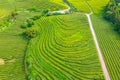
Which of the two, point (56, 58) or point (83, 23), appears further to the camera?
point (83, 23)

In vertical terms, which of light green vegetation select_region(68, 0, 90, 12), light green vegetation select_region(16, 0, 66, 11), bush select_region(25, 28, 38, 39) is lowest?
bush select_region(25, 28, 38, 39)

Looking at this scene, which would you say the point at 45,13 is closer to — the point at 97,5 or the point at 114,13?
the point at 97,5

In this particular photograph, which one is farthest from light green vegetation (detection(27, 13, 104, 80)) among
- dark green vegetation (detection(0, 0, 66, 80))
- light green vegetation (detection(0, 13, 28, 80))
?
dark green vegetation (detection(0, 0, 66, 80))

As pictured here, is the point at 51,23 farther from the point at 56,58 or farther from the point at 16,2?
the point at 16,2

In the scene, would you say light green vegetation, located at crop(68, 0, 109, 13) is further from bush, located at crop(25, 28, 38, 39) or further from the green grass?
bush, located at crop(25, 28, 38, 39)

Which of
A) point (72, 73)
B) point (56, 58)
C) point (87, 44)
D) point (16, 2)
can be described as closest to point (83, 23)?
point (87, 44)

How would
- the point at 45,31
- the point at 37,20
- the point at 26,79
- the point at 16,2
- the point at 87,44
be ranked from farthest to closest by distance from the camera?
1. the point at 16,2
2. the point at 37,20
3. the point at 45,31
4. the point at 87,44
5. the point at 26,79

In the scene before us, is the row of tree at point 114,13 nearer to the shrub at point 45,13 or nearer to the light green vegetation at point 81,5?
the light green vegetation at point 81,5
